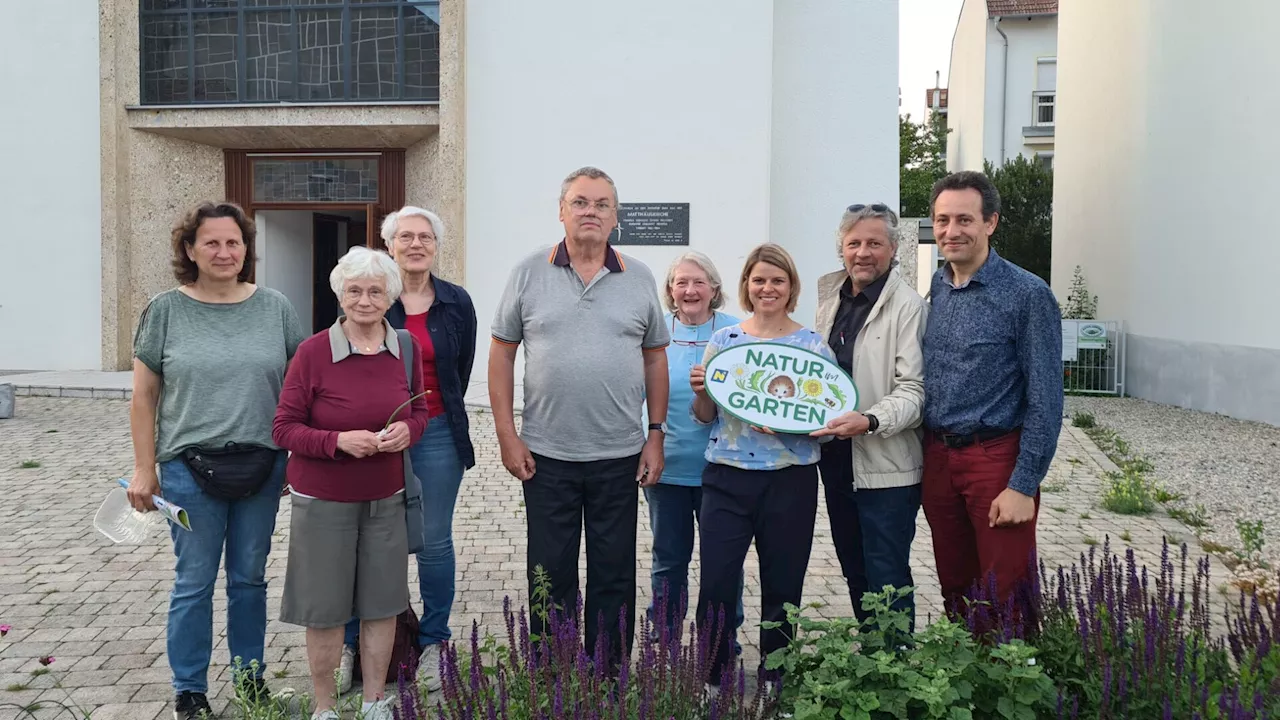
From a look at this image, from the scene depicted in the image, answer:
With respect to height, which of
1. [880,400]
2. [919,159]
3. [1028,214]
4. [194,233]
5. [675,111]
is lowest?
[880,400]

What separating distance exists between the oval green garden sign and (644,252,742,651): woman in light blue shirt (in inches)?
20.4

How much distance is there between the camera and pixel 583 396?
3.66 m

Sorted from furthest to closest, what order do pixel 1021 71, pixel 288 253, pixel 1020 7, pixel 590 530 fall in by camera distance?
1. pixel 1021 71
2. pixel 1020 7
3. pixel 288 253
4. pixel 590 530

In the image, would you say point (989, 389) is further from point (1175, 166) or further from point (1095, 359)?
point (1095, 359)

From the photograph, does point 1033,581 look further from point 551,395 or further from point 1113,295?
point 1113,295

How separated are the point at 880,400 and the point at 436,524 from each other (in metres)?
1.97

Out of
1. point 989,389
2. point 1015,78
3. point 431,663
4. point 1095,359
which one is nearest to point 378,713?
point 431,663

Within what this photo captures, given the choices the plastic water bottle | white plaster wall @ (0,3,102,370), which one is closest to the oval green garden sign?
the plastic water bottle

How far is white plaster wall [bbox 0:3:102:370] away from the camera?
15.6 metres

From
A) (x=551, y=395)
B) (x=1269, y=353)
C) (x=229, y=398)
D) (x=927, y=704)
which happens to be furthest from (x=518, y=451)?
(x=1269, y=353)

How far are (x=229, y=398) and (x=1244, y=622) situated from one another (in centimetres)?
369

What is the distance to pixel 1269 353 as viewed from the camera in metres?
11.8

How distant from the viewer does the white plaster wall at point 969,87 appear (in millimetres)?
32062

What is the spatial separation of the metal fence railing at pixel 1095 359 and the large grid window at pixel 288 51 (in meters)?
11.9
